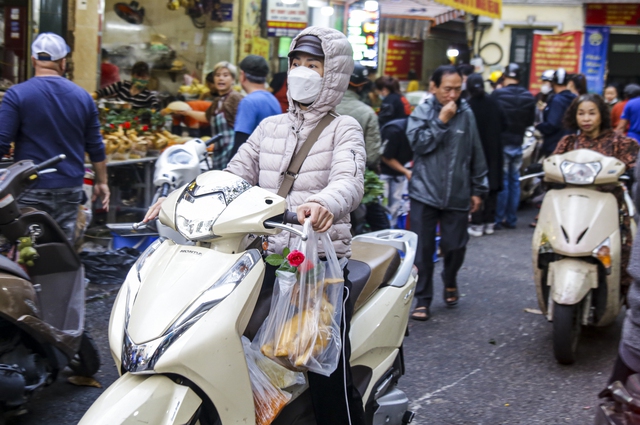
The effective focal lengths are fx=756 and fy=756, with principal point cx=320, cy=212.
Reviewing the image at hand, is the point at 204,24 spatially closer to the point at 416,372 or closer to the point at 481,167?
the point at 481,167

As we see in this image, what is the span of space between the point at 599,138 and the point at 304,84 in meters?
3.27

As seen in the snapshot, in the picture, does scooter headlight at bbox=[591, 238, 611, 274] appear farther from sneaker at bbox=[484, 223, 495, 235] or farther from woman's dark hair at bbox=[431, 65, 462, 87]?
sneaker at bbox=[484, 223, 495, 235]

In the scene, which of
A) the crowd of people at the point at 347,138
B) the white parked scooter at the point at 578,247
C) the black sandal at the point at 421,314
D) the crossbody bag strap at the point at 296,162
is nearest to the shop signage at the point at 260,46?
the crowd of people at the point at 347,138

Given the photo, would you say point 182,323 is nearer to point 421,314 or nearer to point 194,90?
point 421,314

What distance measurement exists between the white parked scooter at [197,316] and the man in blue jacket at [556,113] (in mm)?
8168

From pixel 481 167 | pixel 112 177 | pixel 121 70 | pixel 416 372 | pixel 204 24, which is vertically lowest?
pixel 416 372

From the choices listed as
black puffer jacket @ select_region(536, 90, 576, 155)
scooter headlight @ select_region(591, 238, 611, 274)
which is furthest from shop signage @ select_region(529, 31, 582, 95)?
scooter headlight @ select_region(591, 238, 611, 274)

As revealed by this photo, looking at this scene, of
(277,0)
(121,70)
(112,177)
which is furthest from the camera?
(277,0)

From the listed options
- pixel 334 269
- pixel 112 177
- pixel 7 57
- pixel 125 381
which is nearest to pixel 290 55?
pixel 334 269

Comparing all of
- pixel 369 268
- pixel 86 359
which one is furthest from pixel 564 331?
pixel 86 359

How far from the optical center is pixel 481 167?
6.04 meters

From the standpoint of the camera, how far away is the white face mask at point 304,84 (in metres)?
3.22

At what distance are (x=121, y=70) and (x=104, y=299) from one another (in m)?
5.10

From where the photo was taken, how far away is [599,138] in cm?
568
